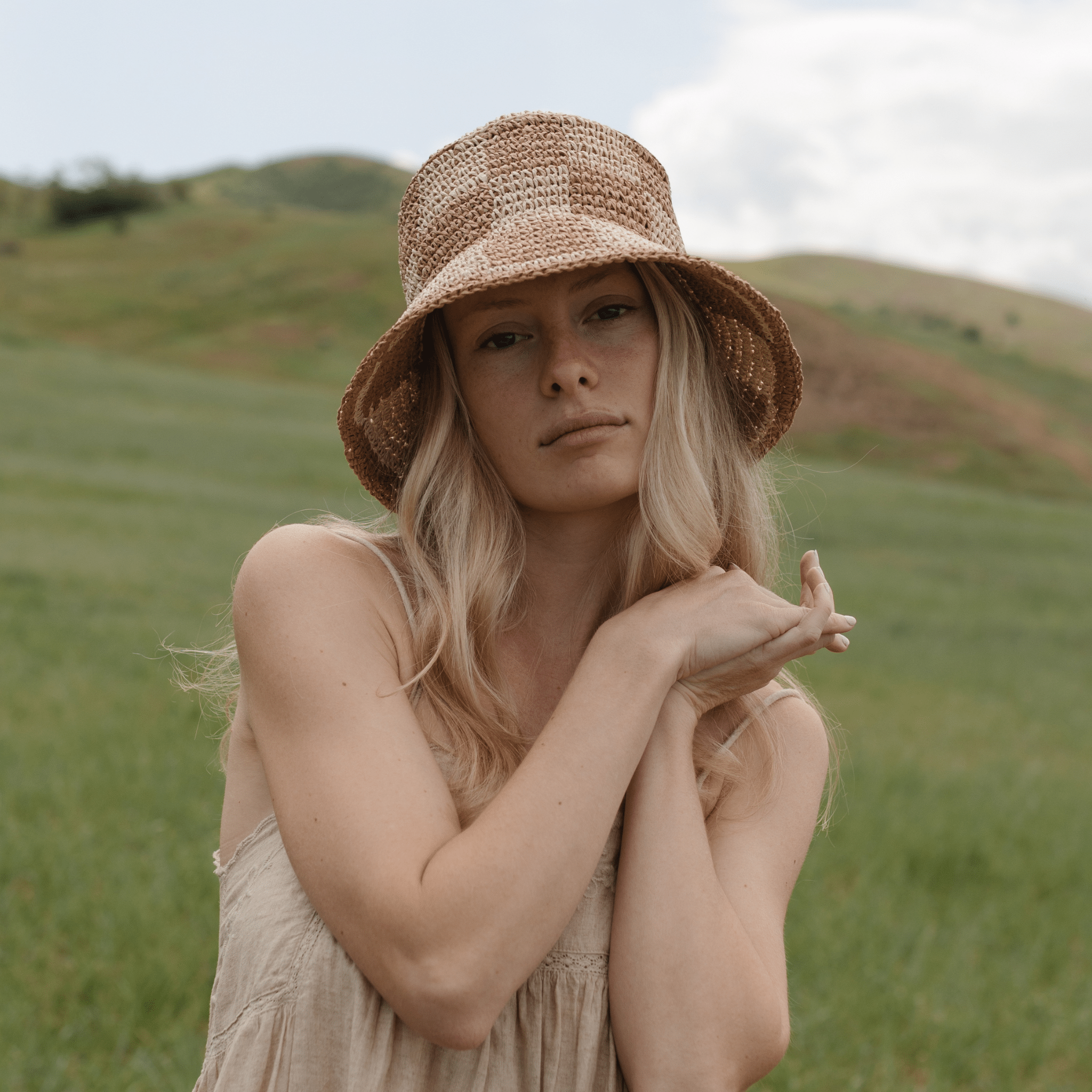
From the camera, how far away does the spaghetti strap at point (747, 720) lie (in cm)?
205

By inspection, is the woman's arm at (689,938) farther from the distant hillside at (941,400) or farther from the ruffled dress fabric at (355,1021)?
the distant hillside at (941,400)

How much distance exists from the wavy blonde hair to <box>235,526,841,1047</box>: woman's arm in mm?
108

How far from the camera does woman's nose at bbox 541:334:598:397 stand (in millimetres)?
1961

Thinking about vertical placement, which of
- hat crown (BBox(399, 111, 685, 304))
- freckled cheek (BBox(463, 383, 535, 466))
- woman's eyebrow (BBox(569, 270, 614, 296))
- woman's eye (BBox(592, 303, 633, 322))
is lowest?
freckled cheek (BBox(463, 383, 535, 466))

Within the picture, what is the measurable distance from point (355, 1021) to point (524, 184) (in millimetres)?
1405

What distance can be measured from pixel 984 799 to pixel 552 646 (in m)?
4.74

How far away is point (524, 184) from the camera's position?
6.70 ft

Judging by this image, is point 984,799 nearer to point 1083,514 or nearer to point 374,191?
point 1083,514

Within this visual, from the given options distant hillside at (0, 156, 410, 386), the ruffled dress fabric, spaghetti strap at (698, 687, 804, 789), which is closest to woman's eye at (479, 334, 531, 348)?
spaghetti strap at (698, 687, 804, 789)

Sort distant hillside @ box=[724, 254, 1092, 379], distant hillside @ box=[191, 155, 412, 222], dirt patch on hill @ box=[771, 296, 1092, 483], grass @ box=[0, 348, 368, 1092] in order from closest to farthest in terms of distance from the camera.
→ 1. grass @ box=[0, 348, 368, 1092]
2. dirt patch on hill @ box=[771, 296, 1092, 483]
3. distant hillside @ box=[724, 254, 1092, 379]
4. distant hillside @ box=[191, 155, 412, 222]

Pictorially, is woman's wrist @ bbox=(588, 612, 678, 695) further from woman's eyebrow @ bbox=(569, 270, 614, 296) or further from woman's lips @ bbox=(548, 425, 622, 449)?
woman's eyebrow @ bbox=(569, 270, 614, 296)

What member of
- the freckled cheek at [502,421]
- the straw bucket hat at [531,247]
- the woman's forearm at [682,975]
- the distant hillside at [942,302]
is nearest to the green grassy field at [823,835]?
the straw bucket hat at [531,247]

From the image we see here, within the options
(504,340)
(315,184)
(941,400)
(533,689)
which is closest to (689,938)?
(533,689)

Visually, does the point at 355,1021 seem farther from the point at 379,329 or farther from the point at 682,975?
the point at 379,329
